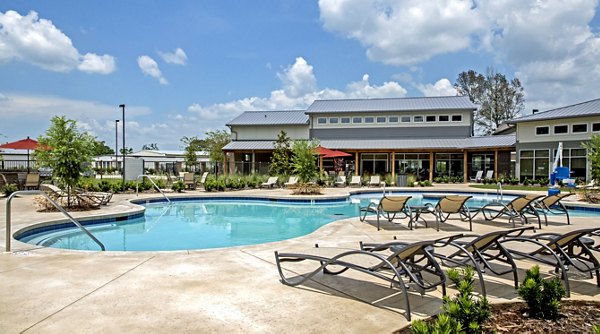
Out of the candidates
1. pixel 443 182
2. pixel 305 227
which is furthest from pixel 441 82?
pixel 305 227

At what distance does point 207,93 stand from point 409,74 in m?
18.5

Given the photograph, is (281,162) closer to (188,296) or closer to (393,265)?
(188,296)

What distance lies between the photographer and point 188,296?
4.13 m

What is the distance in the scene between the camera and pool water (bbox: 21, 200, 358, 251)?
28.0ft

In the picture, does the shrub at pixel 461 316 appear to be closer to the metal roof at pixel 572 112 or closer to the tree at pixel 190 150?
the metal roof at pixel 572 112

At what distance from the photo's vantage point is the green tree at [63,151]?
11133 millimetres

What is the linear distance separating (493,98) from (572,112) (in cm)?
2460

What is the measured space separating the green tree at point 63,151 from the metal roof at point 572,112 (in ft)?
84.7

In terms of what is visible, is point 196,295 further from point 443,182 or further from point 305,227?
point 443,182

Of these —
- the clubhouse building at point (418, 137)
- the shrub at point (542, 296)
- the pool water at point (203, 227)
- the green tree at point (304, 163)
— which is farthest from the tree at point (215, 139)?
the shrub at point (542, 296)

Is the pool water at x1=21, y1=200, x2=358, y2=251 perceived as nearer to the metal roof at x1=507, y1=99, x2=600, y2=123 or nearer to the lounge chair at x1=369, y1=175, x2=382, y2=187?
the lounge chair at x1=369, y1=175, x2=382, y2=187

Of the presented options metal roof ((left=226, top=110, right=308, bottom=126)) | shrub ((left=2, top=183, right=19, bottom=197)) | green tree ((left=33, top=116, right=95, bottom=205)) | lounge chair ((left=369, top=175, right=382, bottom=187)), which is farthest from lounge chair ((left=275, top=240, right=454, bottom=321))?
metal roof ((left=226, top=110, right=308, bottom=126))

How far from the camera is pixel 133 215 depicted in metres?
11.5

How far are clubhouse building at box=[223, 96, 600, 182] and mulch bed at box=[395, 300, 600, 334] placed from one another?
2185 cm
